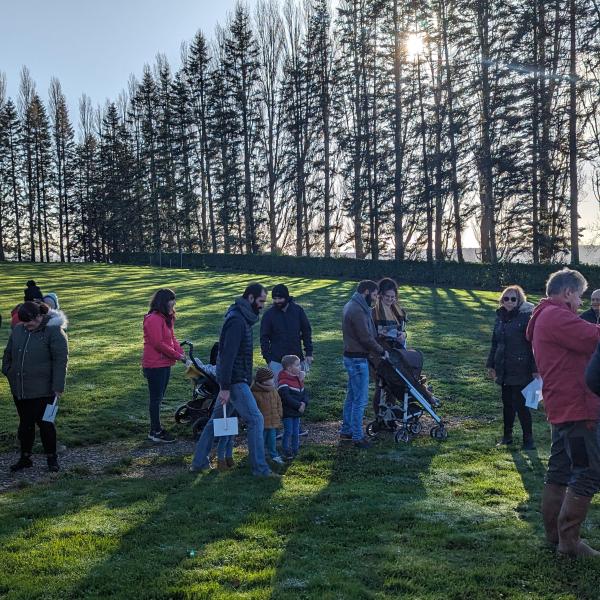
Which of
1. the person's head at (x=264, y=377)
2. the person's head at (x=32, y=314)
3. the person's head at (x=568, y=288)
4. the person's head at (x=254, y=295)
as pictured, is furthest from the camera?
the person's head at (x=264, y=377)

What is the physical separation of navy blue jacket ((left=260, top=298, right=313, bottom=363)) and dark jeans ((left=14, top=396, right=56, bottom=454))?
110 inches

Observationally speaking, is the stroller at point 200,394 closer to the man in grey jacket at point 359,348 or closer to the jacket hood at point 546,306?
the man in grey jacket at point 359,348

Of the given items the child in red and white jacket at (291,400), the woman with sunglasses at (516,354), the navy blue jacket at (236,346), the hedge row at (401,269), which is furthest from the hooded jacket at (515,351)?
the hedge row at (401,269)

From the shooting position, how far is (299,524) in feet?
18.3

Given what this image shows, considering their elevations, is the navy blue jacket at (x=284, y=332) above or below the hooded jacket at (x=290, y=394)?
above

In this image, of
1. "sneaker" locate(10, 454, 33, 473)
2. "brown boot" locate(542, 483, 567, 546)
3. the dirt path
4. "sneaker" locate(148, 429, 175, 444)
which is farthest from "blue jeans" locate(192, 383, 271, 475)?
"brown boot" locate(542, 483, 567, 546)

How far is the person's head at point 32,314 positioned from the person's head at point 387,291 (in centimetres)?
446

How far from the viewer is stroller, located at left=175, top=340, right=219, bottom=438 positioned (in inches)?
355

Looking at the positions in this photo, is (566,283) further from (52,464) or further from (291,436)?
(52,464)

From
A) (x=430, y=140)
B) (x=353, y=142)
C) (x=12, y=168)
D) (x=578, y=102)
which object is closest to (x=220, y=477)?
(x=578, y=102)

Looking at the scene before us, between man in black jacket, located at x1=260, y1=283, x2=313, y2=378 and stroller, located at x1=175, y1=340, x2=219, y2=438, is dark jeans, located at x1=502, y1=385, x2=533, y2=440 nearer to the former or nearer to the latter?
man in black jacket, located at x1=260, y1=283, x2=313, y2=378

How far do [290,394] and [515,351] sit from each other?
9.29ft

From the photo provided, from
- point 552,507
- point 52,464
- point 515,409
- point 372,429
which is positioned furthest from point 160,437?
point 552,507

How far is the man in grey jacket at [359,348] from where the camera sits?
8.24 m
